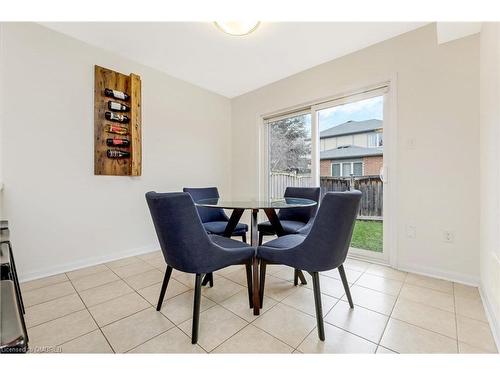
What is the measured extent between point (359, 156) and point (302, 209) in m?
0.98

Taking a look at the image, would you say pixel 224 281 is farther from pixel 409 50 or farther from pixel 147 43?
pixel 409 50

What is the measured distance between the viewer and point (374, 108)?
2477 mm

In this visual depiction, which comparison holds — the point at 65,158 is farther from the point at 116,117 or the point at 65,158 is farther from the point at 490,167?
the point at 490,167

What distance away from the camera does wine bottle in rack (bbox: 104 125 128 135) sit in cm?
247

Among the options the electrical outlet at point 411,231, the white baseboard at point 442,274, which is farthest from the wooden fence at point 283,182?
the white baseboard at point 442,274

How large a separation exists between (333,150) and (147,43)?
2.55 metres

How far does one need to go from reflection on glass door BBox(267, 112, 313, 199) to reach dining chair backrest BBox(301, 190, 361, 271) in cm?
166

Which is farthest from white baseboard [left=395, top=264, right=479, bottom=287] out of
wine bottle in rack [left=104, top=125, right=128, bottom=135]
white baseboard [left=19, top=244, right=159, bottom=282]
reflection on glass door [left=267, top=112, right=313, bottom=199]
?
wine bottle in rack [left=104, top=125, right=128, bottom=135]

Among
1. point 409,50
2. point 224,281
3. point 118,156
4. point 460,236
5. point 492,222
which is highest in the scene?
point 409,50

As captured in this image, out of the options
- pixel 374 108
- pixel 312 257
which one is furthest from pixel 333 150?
pixel 312 257

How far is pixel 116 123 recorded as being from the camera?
2545 millimetres

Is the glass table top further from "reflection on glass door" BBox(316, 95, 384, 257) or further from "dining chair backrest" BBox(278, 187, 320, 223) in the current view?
"reflection on glass door" BBox(316, 95, 384, 257)

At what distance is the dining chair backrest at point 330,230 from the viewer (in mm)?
1218

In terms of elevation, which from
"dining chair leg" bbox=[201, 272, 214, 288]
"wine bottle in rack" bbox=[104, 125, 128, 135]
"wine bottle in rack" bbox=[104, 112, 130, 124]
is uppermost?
"wine bottle in rack" bbox=[104, 112, 130, 124]
